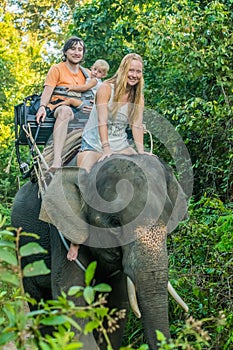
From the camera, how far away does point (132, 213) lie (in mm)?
5422

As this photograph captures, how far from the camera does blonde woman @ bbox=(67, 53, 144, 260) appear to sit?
600cm

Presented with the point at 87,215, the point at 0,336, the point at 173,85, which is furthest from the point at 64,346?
the point at 173,85

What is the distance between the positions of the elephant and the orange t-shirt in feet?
4.29

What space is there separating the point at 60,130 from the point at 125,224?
1.48 metres

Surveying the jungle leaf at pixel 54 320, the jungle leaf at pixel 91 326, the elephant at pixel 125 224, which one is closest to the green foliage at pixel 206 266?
the elephant at pixel 125 224

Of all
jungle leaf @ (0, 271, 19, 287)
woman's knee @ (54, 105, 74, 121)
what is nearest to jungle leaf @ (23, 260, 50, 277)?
jungle leaf @ (0, 271, 19, 287)

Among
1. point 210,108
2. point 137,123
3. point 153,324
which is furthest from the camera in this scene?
point 210,108

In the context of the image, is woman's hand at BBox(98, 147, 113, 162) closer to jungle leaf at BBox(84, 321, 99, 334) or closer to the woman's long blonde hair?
the woman's long blonde hair

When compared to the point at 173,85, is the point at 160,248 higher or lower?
lower

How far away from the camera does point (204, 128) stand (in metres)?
9.20

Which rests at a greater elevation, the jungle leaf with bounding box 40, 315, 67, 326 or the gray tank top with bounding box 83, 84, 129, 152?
the gray tank top with bounding box 83, 84, 129, 152

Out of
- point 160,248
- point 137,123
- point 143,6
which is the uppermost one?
point 143,6

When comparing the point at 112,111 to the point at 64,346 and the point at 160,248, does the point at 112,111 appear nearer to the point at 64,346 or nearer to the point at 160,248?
the point at 160,248

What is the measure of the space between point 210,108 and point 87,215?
3456mm
